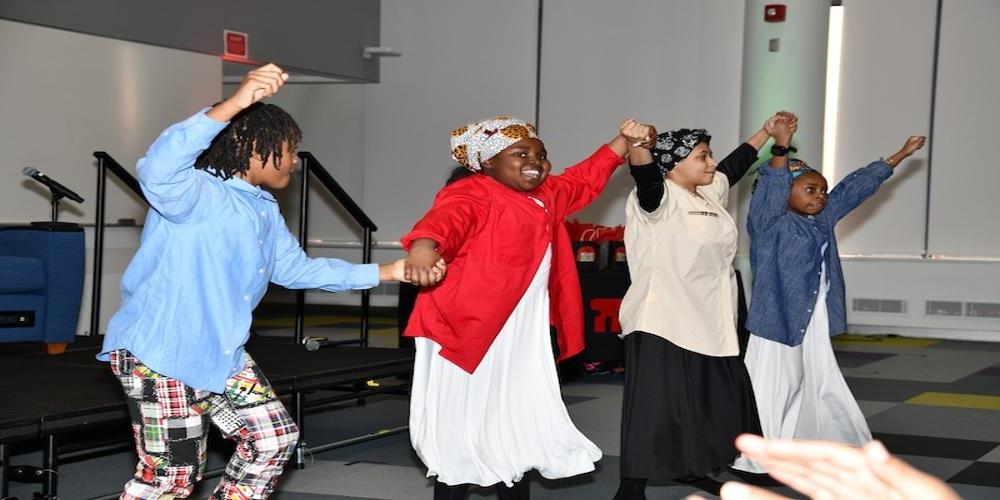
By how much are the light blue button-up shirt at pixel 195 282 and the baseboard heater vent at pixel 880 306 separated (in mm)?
8584

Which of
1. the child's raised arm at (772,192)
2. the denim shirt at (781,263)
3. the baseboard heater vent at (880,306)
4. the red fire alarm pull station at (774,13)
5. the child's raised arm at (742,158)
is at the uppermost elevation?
the red fire alarm pull station at (774,13)

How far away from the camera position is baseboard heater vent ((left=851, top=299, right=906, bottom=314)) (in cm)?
1092

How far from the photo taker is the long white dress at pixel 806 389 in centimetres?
518

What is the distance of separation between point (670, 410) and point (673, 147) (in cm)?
92

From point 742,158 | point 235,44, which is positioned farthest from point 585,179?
point 235,44

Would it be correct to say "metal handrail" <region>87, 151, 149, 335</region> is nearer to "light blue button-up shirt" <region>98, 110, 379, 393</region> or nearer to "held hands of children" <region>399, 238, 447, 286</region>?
"light blue button-up shirt" <region>98, 110, 379, 393</region>

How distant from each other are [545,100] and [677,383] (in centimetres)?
796

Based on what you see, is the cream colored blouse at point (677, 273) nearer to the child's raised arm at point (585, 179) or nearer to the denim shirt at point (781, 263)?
the child's raised arm at point (585, 179)

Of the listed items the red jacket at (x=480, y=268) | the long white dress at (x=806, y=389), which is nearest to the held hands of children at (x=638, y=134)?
the red jacket at (x=480, y=268)

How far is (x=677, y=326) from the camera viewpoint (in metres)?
4.25

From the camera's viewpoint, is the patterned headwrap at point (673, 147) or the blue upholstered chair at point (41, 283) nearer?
the patterned headwrap at point (673, 147)

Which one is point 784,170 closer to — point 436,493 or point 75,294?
A: point 436,493

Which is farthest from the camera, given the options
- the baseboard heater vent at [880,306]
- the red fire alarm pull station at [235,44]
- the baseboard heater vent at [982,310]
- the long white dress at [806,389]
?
the baseboard heater vent at [880,306]

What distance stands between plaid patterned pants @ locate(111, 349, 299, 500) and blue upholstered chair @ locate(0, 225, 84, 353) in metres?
3.12
